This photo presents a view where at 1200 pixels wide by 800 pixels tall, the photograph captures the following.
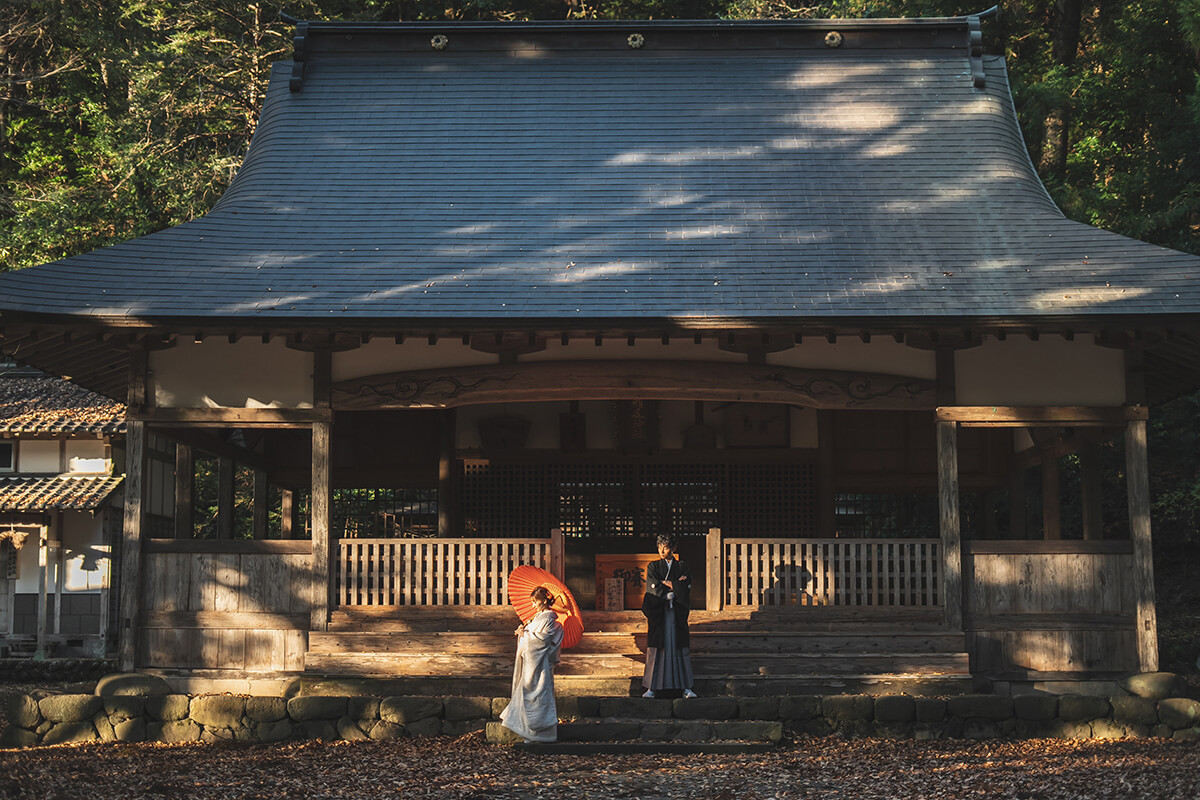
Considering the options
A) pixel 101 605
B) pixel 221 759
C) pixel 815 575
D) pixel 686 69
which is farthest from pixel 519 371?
pixel 101 605

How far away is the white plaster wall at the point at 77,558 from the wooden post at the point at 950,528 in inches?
606

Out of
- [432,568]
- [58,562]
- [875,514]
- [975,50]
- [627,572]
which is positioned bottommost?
[58,562]

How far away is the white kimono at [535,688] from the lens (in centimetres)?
934

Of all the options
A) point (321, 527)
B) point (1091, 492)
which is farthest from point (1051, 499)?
point (321, 527)

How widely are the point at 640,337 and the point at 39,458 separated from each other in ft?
47.2

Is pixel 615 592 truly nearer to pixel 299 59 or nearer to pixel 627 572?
pixel 627 572

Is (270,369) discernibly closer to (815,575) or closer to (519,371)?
(519,371)

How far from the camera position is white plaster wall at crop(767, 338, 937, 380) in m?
11.9

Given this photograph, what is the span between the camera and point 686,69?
54.3ft

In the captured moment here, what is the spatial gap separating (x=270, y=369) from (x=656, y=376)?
3.90 metres

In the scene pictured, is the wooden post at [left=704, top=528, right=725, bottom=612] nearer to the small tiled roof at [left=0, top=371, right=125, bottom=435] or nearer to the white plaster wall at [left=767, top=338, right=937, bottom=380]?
the white plaster wall at [left=767, top=338, right=937, bottom=380]

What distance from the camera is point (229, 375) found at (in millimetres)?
11875

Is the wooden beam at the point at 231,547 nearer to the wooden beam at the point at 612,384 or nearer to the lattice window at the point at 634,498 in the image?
the wooden beam at the point at 612,384

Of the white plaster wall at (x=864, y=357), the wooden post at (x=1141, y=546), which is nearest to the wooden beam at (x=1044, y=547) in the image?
the wooden post at (x=1141, y=546)
